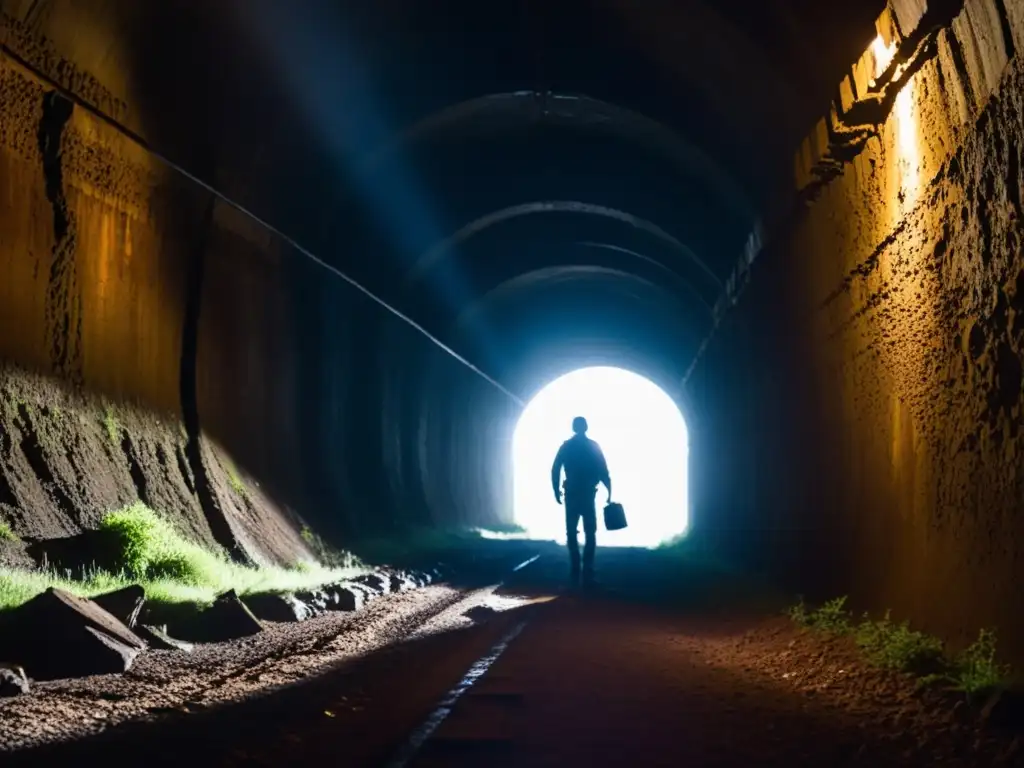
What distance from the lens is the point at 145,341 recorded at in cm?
917

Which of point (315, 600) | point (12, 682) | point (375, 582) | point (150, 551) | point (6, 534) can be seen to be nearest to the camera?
point (12, 682)

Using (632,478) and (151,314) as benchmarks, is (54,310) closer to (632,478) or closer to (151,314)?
(151,314)

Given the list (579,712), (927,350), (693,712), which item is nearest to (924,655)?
(693,712)

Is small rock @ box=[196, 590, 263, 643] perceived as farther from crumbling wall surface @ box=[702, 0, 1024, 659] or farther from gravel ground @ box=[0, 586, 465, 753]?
crumbling wall surface @ box=[702, 0, 1024, 659]

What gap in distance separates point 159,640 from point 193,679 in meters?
0.93

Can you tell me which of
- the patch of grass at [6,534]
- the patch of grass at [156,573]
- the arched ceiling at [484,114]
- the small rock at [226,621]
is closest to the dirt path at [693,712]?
the small rock at [226,621]

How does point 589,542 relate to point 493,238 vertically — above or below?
below

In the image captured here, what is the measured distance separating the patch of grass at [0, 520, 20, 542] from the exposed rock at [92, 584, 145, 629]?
0.93 m

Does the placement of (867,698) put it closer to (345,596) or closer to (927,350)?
(927,350)

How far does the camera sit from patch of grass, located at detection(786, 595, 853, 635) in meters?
6.78

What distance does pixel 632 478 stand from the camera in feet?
207

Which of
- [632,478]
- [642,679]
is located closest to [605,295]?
[642,679]

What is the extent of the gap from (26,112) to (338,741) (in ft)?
17.4

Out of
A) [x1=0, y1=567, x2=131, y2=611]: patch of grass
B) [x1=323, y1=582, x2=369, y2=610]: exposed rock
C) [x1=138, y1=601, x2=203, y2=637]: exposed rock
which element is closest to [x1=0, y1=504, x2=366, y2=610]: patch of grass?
[x1=0, y1=567, x2=131, y2=611]: patch of grass
